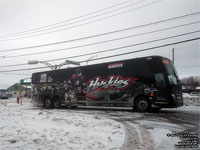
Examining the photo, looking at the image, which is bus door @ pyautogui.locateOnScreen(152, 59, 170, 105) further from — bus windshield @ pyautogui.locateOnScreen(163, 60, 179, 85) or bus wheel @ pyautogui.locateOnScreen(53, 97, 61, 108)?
bus wheel @ pyautogui.locateOnScreen(53, 97, 61, 108)

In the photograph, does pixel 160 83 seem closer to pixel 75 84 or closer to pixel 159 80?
pixel 159 80

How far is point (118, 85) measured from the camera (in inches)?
439

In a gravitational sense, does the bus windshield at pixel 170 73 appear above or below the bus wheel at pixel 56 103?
above

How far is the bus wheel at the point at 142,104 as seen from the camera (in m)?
9.67

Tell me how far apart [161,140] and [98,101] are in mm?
7801

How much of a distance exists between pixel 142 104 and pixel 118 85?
2106mm

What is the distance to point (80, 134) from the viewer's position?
4535 mm

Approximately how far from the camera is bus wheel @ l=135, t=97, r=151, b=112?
9.67 meters

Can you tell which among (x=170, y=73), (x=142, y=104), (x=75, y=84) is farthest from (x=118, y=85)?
(x=75, y=84)

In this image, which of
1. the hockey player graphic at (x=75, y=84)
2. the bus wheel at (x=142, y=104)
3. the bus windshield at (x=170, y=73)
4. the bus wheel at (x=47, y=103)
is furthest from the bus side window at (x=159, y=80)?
the bus wheel at (x=47, y=103)

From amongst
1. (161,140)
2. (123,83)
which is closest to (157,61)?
(123,83)

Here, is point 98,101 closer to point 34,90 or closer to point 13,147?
point 34,90

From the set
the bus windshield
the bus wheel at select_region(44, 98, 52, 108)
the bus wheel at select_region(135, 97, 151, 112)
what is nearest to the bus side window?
the bus windshield

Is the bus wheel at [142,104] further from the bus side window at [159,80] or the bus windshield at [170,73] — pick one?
the bus windshield at [170,73]
